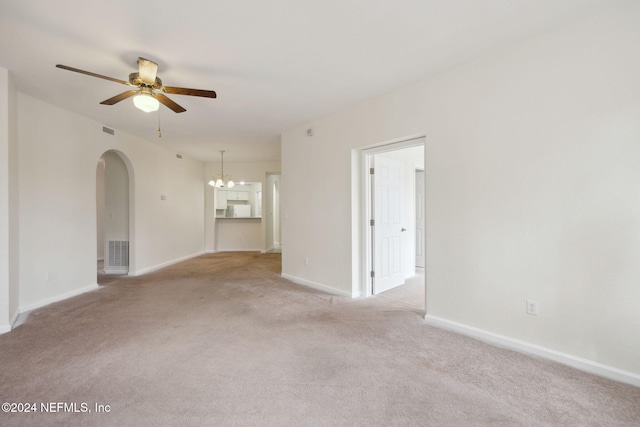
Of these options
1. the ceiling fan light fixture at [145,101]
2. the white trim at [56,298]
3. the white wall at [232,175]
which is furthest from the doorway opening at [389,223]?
the white wall at [232,175]

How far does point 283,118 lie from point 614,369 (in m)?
4.41

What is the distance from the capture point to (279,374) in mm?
2053

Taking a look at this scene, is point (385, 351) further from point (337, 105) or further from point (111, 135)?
point (111, 135)

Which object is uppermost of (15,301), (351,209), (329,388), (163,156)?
(163,156)

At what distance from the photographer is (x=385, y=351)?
2398 millimetres

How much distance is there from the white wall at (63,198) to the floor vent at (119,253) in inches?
14.1

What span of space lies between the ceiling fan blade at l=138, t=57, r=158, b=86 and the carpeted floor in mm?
2441

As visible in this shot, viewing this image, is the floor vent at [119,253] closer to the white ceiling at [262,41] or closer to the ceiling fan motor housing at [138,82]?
the white ceiling at [262,41]

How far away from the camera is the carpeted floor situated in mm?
1641

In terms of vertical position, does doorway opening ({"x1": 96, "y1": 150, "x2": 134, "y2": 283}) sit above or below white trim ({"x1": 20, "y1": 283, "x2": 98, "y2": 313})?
above

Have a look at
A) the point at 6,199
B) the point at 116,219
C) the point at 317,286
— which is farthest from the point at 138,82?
the point at 116,219

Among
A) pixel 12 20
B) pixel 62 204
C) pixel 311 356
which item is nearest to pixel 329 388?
pixel 311 356

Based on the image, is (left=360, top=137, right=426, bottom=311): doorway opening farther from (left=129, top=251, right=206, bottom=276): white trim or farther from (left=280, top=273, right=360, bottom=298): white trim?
(left=129, top=251, right=206, bottom=276): white trim

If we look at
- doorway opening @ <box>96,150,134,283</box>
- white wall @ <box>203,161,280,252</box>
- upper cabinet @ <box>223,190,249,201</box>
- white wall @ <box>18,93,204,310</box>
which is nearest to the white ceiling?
white wall @ <box>18,93,204,310</box>
